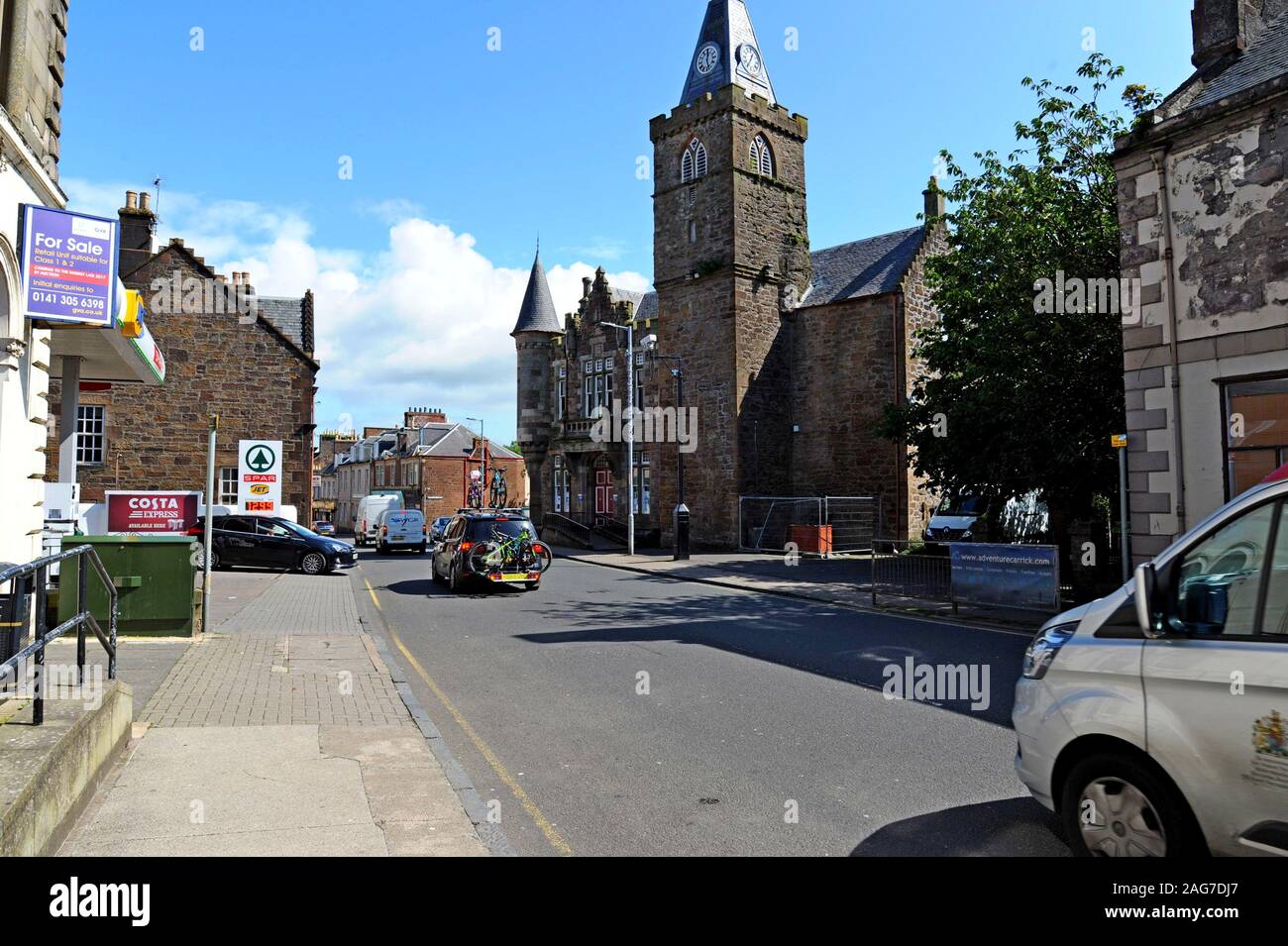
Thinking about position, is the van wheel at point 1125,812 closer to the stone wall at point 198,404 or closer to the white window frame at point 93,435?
the stone wall at point 198,404

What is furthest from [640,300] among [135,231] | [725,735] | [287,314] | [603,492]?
[725,735]

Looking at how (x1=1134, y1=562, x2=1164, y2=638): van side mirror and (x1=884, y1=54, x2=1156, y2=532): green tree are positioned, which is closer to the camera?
(x1=1134, y1=562, x2=1164, y2=638): van side mirror

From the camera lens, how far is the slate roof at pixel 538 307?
144ft

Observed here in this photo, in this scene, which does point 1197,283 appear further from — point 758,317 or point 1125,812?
point 758,317

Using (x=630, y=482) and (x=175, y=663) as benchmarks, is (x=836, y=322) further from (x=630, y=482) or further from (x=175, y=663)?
(x=175, y=663)

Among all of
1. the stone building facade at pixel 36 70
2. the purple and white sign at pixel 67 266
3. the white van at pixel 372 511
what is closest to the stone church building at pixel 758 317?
the white van at pixel 372 511

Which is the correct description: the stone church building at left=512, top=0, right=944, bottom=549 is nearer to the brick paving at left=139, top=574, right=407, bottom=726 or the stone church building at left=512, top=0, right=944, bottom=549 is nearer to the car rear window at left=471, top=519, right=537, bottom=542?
the car rear window at left=471, top=519, right=537, bottom=542

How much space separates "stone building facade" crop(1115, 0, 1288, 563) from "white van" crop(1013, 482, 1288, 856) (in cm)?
854

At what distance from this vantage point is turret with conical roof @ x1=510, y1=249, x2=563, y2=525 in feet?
141

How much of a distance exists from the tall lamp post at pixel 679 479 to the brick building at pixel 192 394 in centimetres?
1358

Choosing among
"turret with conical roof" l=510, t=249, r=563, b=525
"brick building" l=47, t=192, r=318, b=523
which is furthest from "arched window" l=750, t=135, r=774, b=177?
"brick building" l=47, t=192, r=318, b=523

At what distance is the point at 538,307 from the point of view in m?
44.2

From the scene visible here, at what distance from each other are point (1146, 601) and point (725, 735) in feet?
12.5

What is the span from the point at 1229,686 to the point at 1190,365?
31.6ft
